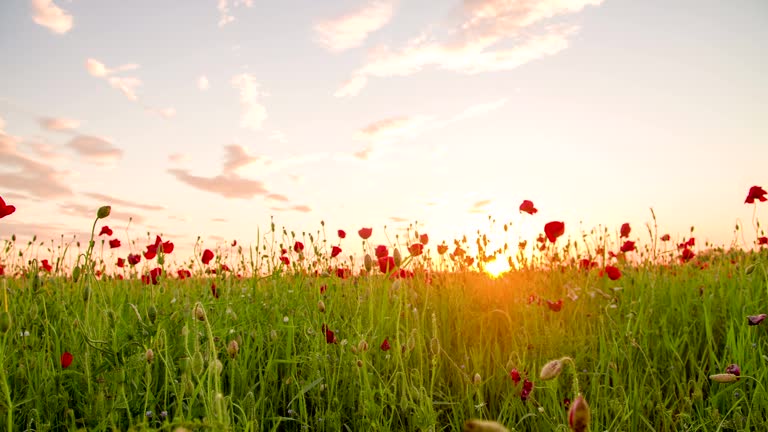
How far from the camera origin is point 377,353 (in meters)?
3.51

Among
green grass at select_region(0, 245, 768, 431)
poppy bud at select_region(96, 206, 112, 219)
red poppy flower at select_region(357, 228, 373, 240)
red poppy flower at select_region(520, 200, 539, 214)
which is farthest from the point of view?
red poppy flower at select_region(520, 200, 539, 214)

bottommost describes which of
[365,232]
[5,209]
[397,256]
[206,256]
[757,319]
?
[757,319]

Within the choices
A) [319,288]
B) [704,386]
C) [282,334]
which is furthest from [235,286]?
[704,386]

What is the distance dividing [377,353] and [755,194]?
11.8ft

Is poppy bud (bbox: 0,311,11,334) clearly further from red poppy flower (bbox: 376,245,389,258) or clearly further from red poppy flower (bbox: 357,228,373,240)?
red poppy flower (bbox: 357,228,373,240)

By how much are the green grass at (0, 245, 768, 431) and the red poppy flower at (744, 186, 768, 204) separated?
711mm

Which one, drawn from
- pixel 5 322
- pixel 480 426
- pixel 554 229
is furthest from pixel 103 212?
pixel 554 229

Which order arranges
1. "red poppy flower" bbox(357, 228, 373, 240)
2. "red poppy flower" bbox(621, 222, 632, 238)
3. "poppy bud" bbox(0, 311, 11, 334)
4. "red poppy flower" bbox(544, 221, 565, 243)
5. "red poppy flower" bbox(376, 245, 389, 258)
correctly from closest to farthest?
1. "poppy bud" bbox(0, 311, 11, 334)
2. "red poppy flower" bbox(376, 245, 389, 258)
3. "red poppy flower" bbox(544, 221, 565, 243)
4. "red poppy flower" bbox(357, 228, 373, 240)
5. "red poppy flower" bbox(621, 222, 632, 238)

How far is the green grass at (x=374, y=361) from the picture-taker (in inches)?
106

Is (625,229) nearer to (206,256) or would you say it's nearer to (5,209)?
(206,256)

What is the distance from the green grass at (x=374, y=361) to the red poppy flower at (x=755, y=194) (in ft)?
2.33

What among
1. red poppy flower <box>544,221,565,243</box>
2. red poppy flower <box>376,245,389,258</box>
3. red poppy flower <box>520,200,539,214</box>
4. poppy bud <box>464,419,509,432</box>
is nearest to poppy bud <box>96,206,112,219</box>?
red poppy flower <box>376,245,389,258</box>

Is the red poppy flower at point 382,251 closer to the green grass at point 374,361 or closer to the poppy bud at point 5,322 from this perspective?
the green grass at point 374,361

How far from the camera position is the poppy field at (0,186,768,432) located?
2.68m
